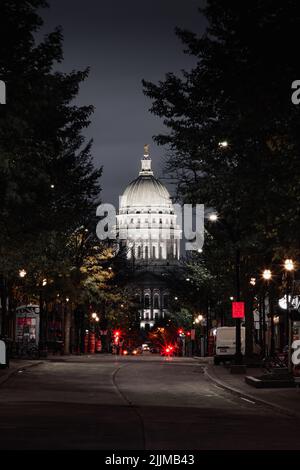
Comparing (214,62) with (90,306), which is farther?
(90,306)

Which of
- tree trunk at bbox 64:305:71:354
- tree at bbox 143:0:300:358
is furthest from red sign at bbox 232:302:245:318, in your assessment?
tree trunk at bbox 64:305:71:354

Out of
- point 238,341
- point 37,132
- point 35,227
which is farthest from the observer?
point 238,341

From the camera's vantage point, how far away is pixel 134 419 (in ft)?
80.4

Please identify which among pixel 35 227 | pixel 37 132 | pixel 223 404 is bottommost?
pixel 223 404

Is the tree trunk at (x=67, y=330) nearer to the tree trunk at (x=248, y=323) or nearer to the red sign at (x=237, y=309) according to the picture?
the tree trunk at (x=248, y=323)

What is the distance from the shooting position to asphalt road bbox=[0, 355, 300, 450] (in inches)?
750

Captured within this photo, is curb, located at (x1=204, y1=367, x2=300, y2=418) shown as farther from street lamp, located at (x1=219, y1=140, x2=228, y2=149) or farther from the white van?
the white van

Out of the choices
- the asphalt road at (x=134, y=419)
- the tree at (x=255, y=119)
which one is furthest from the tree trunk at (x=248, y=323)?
the tree at (x=255, y=119)

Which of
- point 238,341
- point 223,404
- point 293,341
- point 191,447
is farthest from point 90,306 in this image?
point 191,447

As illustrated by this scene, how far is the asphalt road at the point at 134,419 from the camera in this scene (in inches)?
750

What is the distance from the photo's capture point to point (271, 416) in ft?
86.8
